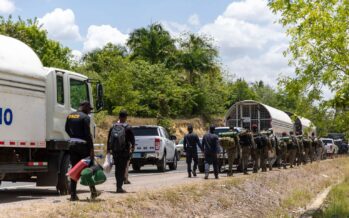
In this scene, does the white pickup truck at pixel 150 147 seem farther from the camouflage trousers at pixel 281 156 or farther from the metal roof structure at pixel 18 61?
the metal roof structure at pixel 18 61

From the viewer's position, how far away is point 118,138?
43.7 feet

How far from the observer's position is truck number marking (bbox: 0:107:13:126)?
12.1m

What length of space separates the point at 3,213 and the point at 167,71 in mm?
54503

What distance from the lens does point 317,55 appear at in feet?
A: 58.2

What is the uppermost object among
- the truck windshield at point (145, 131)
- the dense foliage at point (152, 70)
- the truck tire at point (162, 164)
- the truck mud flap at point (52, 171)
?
the dense foliage at point (152, 70)

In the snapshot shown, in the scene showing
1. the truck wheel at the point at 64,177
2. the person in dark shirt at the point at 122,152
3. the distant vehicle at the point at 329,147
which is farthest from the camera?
the distant vehicle at the point at 329,147

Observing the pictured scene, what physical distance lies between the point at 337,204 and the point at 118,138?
7799mm

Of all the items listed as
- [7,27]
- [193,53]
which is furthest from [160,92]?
[7,27]

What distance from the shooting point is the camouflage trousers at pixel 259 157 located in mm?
23253

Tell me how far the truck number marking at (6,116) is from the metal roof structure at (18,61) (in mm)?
784

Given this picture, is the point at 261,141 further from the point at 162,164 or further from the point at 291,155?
the point at 291,155

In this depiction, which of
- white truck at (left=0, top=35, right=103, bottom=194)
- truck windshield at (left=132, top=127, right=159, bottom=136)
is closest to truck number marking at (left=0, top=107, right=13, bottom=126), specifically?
white truck at (left=0, top=35, right=103, bottom=194)

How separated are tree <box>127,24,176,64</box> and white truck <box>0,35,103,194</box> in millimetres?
53311

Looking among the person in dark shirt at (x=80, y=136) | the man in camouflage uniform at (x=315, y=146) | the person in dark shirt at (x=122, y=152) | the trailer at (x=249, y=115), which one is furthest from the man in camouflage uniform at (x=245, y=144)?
the man in camouflage uniform at (x=315, y=146)
